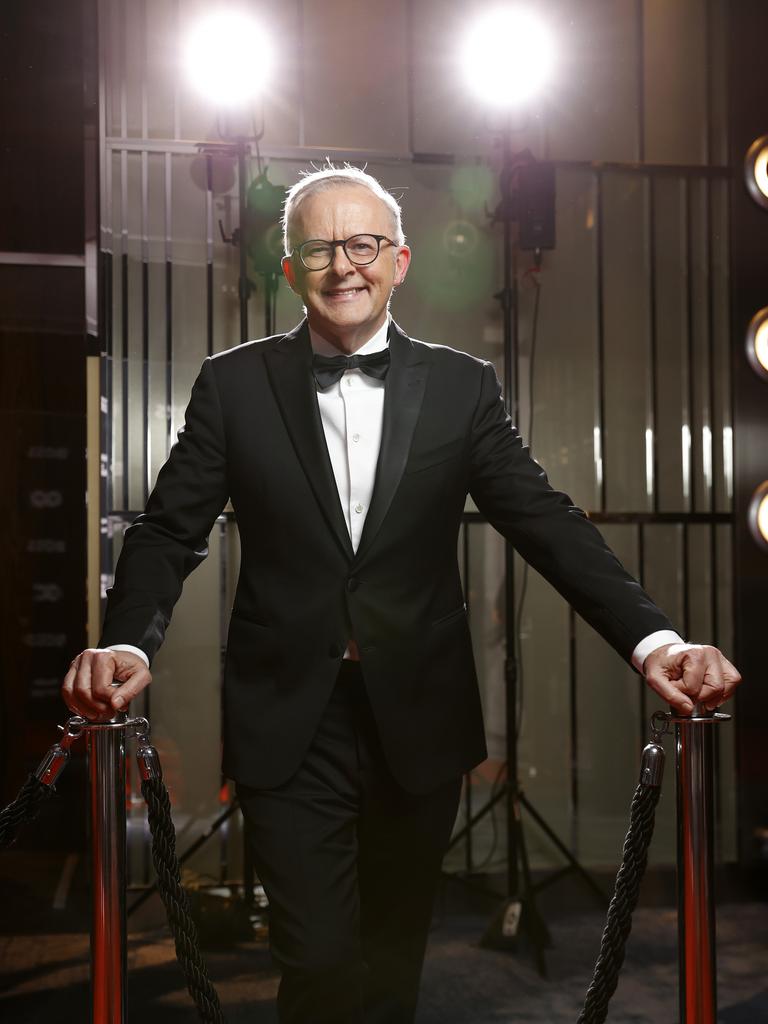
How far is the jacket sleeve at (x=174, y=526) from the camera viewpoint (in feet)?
4.50

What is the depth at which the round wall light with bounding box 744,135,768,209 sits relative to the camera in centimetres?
317

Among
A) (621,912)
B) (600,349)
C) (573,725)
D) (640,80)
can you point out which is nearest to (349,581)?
(621,912)

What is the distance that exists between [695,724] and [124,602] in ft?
2.68

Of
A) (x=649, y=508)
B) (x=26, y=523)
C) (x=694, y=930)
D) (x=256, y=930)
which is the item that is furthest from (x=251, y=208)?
(x=694, y=930)

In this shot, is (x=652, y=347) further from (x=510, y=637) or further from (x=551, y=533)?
(x=551, y=533)

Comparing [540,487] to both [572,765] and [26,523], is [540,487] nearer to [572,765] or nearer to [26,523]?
[26,523]

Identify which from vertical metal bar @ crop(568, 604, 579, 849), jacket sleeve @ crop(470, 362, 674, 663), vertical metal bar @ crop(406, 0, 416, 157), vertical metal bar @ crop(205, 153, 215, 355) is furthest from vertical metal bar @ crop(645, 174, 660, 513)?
jacket sleeve @ crop(470, 362, 674, 663)

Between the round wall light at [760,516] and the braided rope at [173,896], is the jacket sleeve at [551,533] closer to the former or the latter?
the braided rope at [173,896]

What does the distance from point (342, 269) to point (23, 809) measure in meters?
0.93

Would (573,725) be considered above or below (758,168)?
below

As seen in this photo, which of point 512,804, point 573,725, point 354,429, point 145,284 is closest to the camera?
point 354,429

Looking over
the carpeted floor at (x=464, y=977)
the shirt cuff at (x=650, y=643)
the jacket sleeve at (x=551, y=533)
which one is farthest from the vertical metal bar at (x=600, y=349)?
the shirt cuff at (x=650, y=643)

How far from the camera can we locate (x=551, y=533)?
1.51 meters

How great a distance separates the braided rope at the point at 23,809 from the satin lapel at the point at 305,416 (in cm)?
56
